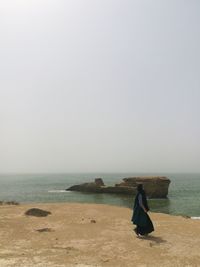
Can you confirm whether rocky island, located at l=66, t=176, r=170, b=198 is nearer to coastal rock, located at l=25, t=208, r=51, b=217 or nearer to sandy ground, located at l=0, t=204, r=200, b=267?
coastal rock, located at l=25, t=208, r=51, b=217

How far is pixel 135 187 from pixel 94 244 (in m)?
58.9

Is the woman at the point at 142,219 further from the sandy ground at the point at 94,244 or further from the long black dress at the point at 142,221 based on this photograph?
the sandy ground at the point at 94,244

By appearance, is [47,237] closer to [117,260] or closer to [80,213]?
[117,260]

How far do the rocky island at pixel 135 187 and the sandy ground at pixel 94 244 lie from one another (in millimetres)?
43642

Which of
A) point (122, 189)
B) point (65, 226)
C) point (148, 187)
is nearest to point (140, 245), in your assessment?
point (65, 226)

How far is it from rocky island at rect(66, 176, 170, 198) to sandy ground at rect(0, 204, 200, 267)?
143ft

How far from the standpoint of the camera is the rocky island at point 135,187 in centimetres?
6431

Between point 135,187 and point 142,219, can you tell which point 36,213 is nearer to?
point 142,219

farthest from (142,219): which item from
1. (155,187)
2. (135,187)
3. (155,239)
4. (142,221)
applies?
(135,187)

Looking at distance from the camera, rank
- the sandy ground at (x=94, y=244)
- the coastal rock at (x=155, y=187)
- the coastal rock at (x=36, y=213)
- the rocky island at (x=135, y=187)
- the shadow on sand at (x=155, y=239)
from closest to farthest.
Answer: the sandy ground at (x=94, y=244), the shadow on sand at (x=155, y=239), the coastal rock at (x=36, y=213), the coastal rock at (x=155, y=187), the rocky island at (x=135, y=187)

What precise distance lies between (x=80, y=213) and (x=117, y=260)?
1311 centimetres

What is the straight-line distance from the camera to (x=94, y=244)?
539 inches

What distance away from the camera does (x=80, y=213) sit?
24203 mm

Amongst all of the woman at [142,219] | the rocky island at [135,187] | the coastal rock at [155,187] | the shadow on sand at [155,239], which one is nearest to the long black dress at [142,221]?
the woman at [142,219]
